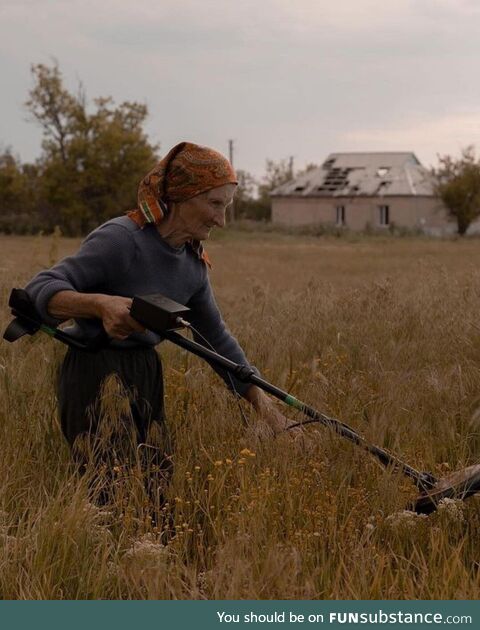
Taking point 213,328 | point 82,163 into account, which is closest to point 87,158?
point 82,163

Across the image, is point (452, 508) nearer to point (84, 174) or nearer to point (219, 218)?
point (219, 218)

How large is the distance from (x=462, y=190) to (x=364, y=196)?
835 centimetres

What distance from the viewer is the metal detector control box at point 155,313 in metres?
3.48

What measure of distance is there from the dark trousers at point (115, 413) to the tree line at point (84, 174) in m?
51.1

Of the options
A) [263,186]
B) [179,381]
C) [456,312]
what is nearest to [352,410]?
[179,381]

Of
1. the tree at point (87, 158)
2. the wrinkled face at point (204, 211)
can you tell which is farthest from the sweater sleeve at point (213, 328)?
the tree at point (87, 158)

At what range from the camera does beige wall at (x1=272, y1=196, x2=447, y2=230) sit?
63219 millimetres

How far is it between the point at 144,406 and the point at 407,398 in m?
1.36

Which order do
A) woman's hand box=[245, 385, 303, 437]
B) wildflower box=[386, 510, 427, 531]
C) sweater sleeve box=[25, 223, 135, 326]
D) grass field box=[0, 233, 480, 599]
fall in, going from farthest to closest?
woman's hand box=[245, 385, 303, 437] < sweater sleeve box=[25, 223, 135, 326] < wildflower box=[386, 510, 427, 531] < grass field box=[0, 233, 480, 599]

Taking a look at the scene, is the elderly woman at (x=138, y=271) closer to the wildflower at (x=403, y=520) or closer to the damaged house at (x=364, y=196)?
the wildflower at (x=403, y=520)

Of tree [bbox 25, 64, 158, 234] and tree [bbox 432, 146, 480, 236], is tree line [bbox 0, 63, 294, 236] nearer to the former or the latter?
tree [bbox 25, 64, 158, 234]

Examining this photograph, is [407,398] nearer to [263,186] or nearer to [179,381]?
[179,381]

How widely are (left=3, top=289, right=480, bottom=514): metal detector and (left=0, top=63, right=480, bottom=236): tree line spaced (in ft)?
169

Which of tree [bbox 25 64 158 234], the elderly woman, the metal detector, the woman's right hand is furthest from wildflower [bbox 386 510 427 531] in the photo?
tree [bbox 25 64 158 234]
